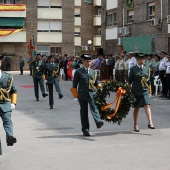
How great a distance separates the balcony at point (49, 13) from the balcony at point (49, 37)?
1.93 m

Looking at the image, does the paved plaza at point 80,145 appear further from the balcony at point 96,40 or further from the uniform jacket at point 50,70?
the balcony at point 96,40

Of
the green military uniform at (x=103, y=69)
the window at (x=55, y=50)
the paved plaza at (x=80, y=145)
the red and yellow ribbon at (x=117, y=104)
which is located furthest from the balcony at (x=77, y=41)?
the red and yellow ribbon at (x=117, y=104)

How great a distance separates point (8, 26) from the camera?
55.3 meters

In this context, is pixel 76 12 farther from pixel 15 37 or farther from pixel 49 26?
pixel 15 37

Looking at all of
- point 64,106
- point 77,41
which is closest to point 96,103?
point 64,106

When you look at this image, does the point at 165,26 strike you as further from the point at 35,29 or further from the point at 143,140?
the point at 35,29

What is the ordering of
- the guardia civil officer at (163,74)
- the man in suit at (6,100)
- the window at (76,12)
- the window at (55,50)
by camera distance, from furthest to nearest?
1. the window at (76,12)
2. the window at (55,50)
3. the guardia civil officer at (163,74)
4. the man in suit at (6,100)

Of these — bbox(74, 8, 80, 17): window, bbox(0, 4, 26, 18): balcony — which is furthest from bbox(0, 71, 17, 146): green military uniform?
bbox(74, 8, 80, 17): window

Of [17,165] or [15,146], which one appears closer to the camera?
Result: [17,165]

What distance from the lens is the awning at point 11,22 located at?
55062 mm

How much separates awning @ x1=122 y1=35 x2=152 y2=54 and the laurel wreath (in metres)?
20.1

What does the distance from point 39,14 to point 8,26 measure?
4008 millimetres

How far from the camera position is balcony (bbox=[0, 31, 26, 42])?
5469cm

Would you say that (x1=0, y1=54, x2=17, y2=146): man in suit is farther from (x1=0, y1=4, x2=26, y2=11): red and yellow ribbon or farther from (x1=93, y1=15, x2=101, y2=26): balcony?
(x1=93, y1=15, x2=101, y2=26): balcony
